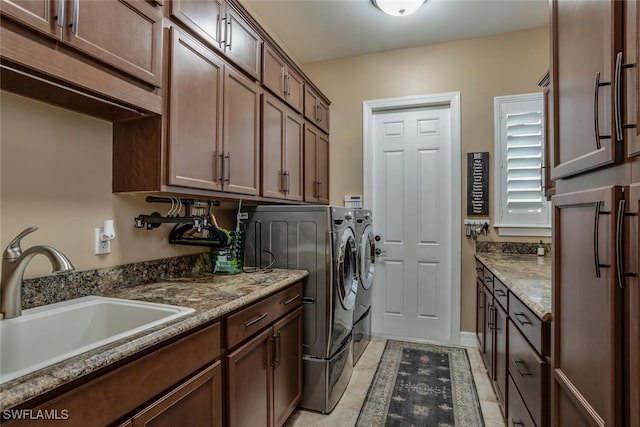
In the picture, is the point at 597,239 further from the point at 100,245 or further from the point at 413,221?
the point at 413,221

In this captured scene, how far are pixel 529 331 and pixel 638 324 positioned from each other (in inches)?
30.3

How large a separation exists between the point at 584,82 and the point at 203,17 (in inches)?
65.4

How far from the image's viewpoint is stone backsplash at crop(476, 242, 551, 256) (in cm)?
296

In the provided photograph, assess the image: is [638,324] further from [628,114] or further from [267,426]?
[267,426]

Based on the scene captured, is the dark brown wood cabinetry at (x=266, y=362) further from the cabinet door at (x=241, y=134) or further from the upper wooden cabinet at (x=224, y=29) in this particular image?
the upper wooden cabinet at (x=224, y=29)

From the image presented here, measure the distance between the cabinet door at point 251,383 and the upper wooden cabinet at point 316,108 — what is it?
2073 millimetres

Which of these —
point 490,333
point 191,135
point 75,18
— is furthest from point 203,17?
point 490,333

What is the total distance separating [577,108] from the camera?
104 centimetres

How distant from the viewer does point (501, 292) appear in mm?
1965

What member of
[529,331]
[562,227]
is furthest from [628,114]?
[529,331]

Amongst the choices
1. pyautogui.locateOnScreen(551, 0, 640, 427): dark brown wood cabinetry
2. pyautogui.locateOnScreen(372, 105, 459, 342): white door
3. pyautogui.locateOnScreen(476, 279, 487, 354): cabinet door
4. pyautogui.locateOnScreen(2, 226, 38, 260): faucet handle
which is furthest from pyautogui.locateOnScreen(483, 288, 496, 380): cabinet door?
→ pyautogui.locateOnScreen(2, 226, 38, 260): faucet handle

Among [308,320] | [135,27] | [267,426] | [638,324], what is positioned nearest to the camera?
[638,324]

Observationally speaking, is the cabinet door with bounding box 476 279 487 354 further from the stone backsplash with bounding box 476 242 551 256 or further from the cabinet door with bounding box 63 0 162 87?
the cabinet door with bounding box 63 0 162 87

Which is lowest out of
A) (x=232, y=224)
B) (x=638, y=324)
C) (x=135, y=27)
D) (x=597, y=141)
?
(x=638, y=324)
